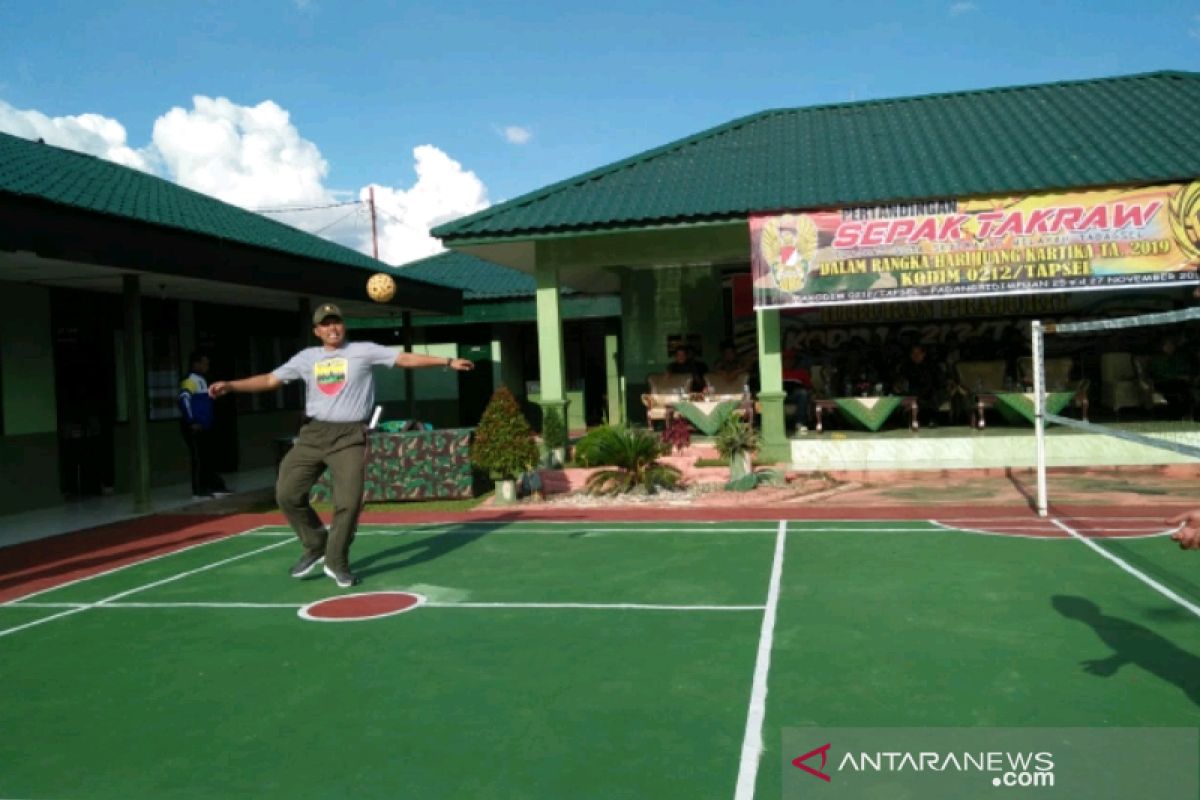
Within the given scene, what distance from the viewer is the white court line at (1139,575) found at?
20.8 feet

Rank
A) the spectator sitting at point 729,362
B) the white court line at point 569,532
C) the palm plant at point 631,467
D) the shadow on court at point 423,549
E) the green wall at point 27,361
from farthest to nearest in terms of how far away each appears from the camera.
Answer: the spectator sitting at point 729,362 → the green wall at point 27,361 → the palm plant at point 631,467 → the white court line at point 569,532 → the shadow on court at point 423,549

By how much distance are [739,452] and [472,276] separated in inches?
654

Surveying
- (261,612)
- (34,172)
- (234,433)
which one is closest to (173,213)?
(34,172)

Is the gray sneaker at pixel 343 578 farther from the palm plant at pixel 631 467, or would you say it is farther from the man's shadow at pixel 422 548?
the palm plant at pixel 631 467

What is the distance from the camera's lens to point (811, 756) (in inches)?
162

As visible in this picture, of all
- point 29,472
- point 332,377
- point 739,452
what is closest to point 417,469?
point 739,452

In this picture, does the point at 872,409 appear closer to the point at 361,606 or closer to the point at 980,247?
the point at 980,247

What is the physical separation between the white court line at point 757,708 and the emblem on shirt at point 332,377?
3.88 meters

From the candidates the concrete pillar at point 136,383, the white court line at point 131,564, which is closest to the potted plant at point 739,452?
the white court line at point 131,564

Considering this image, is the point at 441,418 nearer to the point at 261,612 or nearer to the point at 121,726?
the point at 261,612

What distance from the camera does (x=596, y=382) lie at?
2569 cm

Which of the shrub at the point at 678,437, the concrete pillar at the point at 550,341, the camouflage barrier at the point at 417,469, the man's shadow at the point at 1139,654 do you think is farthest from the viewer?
the concrete pillar at the point at 550,341

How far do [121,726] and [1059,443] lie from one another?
13.2 m

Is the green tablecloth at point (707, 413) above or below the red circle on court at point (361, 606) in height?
above
